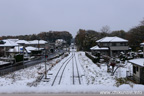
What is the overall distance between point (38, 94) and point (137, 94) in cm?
301

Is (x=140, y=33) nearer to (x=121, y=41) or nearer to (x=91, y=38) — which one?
(x=121, y=41)

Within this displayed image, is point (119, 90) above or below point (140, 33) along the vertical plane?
below

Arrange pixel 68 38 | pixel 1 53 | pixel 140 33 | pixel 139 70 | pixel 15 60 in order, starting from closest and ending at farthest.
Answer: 1. pixel 139 70
2. pixel 15 60
3. pixel 1 53
4. pixel 140 33
5. pixel 68 38

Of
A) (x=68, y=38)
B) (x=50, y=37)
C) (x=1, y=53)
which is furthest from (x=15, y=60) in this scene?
(x=68, y=38)

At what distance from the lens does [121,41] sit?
37.9m

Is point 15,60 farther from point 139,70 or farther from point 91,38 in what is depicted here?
point 91,38

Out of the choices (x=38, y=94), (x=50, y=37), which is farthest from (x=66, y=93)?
(x=50, y=37)

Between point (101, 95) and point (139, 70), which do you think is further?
point (139, 70)

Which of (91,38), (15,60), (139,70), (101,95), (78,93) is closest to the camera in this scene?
(101,95)

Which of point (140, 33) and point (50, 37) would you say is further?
point (50, 37)

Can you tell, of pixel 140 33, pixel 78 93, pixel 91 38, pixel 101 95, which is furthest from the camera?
pixel 91 38

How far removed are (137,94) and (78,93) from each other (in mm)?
1778

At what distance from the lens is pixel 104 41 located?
39406mm

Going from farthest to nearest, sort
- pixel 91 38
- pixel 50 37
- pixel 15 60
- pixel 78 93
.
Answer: pixel 50 37 < pixel 91 38 < pixel 15 60 < pixel 78 93
